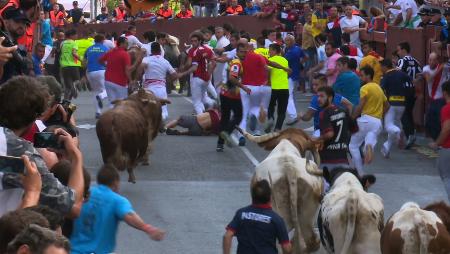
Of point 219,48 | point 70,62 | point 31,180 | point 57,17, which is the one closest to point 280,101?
point 219,48

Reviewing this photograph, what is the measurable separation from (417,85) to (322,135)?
28.5 ft

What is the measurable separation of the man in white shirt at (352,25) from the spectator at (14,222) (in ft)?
76.2

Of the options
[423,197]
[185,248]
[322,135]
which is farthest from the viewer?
[423,197]

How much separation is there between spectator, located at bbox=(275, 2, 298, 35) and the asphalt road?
12776mm

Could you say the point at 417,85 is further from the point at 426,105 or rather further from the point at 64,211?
the point at 64,211

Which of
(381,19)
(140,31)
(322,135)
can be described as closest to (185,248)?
(322,135)

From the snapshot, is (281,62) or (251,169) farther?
(281,62)

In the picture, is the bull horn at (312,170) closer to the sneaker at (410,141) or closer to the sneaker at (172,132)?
the sneaker at (410,141)

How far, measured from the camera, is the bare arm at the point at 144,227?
25.3ft

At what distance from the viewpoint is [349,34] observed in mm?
27516

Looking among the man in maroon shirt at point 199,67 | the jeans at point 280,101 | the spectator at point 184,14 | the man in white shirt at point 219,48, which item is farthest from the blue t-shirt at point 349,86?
the spectator at point 184,14

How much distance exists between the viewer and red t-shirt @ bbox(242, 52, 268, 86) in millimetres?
19688

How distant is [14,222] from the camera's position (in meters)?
4.82

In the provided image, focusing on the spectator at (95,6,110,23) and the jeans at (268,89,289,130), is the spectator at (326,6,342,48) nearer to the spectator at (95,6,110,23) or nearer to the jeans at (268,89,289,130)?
the jeans at (268,89,289,130)
